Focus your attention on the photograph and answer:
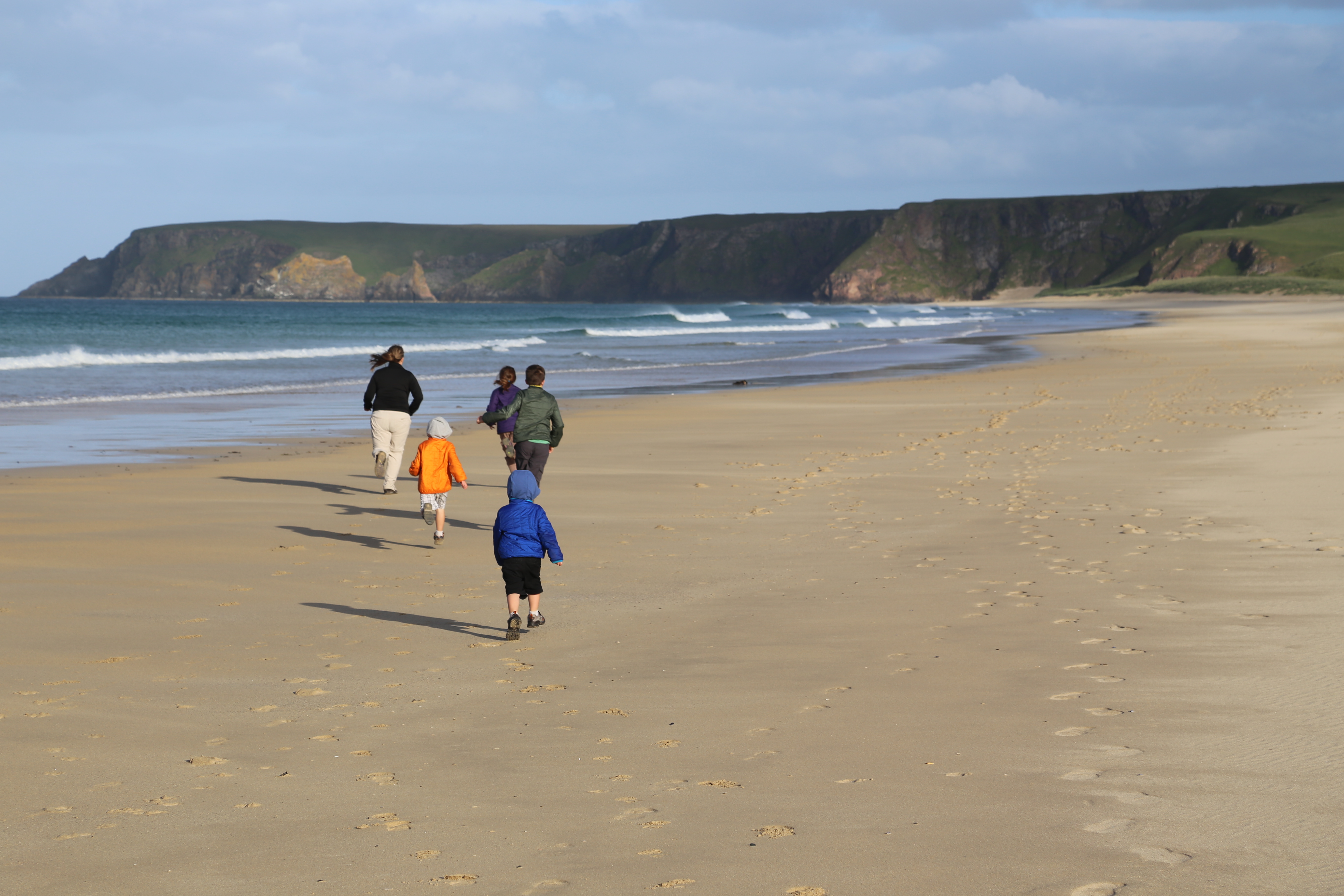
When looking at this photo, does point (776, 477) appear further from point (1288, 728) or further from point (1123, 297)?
point (1123, 297)

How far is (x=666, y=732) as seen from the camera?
5184 millimetres

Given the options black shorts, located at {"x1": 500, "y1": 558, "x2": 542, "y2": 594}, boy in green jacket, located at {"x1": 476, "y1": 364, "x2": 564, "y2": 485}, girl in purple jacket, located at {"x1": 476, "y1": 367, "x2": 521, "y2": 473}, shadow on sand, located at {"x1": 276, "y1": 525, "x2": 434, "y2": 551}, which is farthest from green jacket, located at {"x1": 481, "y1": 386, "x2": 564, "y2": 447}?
black shorts, located at {"x1": 500, "y1": 558, "x2": 542, "y2": 594}

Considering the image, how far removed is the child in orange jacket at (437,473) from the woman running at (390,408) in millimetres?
2169

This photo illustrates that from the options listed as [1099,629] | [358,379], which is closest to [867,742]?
[1099,629]

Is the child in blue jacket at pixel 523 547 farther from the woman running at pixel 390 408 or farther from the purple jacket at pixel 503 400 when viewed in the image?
the woman running at pixel 390 408

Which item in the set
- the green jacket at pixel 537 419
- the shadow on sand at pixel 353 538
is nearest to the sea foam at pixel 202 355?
the shadow on sand at pixel 353 538

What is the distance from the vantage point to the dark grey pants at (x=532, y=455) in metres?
10.3

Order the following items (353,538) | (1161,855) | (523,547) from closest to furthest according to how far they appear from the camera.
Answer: (1161,855) < (523,547) < (353,538)

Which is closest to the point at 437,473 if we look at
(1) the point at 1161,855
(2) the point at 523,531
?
(2) the point at 523,531

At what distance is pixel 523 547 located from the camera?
7008 mm

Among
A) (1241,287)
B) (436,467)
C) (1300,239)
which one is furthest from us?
(1300,239)

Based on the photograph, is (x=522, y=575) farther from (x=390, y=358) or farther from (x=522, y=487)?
(x=390, y=358)

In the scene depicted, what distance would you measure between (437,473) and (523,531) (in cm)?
309

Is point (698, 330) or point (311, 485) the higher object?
point (698, 330)
